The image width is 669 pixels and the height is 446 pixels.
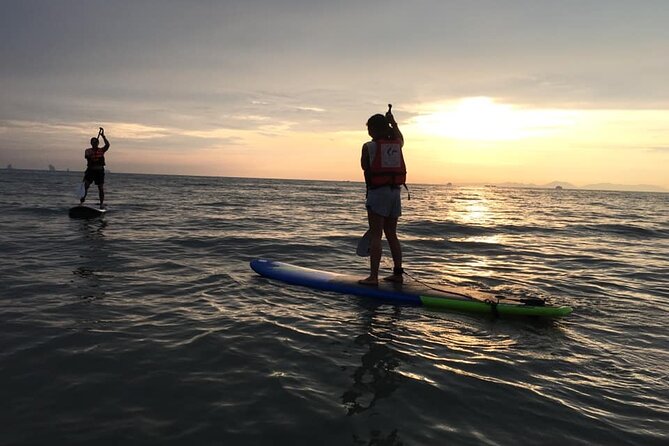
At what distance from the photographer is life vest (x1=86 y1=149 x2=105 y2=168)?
17156mm

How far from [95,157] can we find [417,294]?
51.6 ft

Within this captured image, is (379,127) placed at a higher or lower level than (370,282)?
higher

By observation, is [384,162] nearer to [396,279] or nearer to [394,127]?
[394,127]

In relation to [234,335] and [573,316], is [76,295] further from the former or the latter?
[573,316]

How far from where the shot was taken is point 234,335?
4.91 metres

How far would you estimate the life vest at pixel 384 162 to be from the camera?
283 inches

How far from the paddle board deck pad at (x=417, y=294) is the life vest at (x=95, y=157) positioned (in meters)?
12.5

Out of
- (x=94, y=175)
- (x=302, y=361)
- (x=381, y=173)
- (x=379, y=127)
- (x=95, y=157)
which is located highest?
(x=379, y=127)

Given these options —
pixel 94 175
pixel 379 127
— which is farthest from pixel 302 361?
pixel 94 175

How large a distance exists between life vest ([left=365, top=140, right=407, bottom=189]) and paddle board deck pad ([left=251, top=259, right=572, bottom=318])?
5.73ft

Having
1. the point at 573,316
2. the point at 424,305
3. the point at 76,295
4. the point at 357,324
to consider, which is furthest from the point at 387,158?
the point at 76,295

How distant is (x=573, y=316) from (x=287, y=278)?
460 centimetres

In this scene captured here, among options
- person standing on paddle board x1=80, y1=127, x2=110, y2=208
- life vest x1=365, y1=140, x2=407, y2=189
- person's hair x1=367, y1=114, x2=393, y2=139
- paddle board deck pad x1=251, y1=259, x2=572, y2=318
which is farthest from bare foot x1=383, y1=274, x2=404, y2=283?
person standing on paddle board x1=80, y1=127, x2=110, y2=208

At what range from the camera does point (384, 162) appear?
7.20 metres
